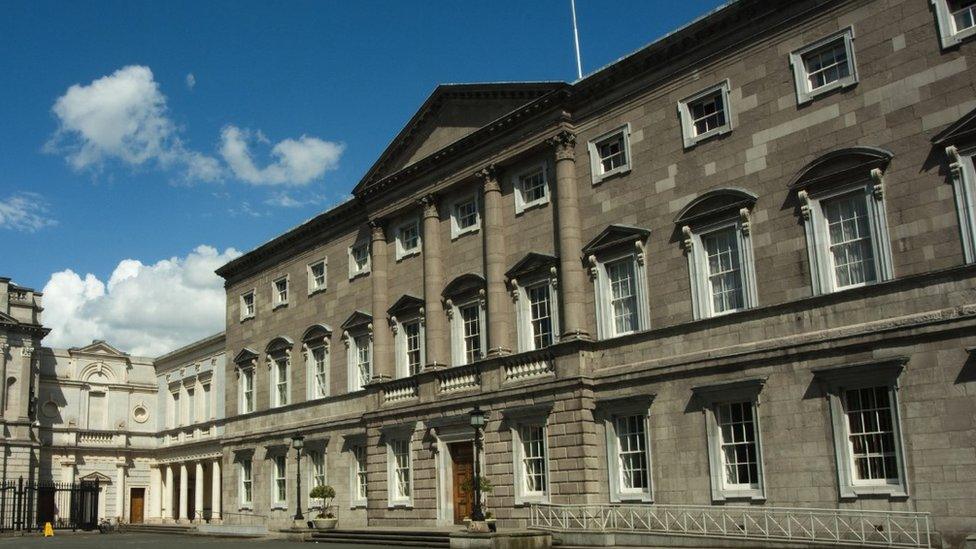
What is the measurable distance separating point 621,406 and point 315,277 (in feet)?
62.8

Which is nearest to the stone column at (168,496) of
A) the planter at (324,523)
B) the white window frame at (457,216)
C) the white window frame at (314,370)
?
the white window frame at (314,370)

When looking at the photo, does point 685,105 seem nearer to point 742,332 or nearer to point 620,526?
point 742,332

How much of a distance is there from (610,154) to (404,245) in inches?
417

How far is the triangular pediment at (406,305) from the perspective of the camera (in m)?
34.5

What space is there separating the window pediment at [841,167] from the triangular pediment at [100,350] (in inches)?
2188

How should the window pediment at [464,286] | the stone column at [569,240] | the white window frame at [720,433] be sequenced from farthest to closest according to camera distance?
the window pediment at [464,286], the stone column at [569,240], the white window frame at [720,433]

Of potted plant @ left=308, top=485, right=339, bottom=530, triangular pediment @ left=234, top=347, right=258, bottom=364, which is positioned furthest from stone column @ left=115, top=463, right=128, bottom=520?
potted plant @ left=308, top=485, right=339, bottom=530

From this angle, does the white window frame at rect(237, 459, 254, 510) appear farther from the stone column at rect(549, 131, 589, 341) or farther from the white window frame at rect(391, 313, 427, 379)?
the stone column at rect(549, 131, 589, 341)

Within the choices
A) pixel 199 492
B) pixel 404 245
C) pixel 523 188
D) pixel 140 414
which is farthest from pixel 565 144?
pixel 140 414

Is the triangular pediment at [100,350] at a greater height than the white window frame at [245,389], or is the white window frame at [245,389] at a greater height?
the triangular pediment at [100,350]

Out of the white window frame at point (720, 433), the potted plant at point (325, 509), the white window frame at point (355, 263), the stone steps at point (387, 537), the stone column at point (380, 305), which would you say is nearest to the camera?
the white window frame at point (720, 433)

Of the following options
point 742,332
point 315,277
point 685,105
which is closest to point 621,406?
point 742,332

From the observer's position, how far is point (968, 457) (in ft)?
64.2

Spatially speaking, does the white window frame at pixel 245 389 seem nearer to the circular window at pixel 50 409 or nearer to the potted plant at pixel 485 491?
the potted plant at pixel 485 491
